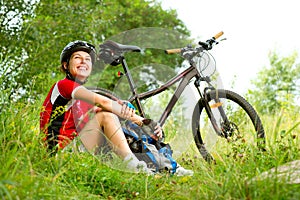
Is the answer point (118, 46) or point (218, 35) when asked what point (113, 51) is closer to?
point (118, 46)

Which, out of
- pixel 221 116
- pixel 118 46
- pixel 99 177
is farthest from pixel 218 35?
pixel 99 177

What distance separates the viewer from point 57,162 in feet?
10.0

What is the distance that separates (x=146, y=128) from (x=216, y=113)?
81 centimetres

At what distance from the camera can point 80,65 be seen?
4.23 metres

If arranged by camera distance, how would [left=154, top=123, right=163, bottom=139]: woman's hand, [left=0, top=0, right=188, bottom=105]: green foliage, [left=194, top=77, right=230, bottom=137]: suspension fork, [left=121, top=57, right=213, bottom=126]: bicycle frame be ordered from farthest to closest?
[left=0, top=0, right=188, bottom=105]: green foliage
[left=194, top=77, right=230, bottom=137]: suspension fork
[left=121, top=57, right=213, bottom=126]: bicycle frame
[left=154, top=123, right=163, bottom=139]: woman's hand

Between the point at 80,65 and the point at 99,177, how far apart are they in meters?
1.23

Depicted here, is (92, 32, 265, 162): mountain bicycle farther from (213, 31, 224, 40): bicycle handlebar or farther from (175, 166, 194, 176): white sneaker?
(175, 166, 194, 176): white sneaker

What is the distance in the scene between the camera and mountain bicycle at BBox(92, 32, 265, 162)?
4.59 m

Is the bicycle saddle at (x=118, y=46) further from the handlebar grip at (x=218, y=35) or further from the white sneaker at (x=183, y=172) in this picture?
the white sneaker at (x=183, y=172)

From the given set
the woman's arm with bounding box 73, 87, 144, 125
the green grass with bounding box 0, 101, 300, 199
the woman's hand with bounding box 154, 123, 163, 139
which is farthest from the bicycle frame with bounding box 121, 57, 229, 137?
the green grass with bounding box 0, 101, 300, 199

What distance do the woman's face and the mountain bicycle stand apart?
13.3 inches

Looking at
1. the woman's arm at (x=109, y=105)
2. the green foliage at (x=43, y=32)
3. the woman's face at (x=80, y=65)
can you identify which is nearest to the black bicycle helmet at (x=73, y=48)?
the woman's face at (x=80, y=65)

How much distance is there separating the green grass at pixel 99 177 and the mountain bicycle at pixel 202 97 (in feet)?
3.07

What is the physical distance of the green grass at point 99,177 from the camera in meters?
2.36
